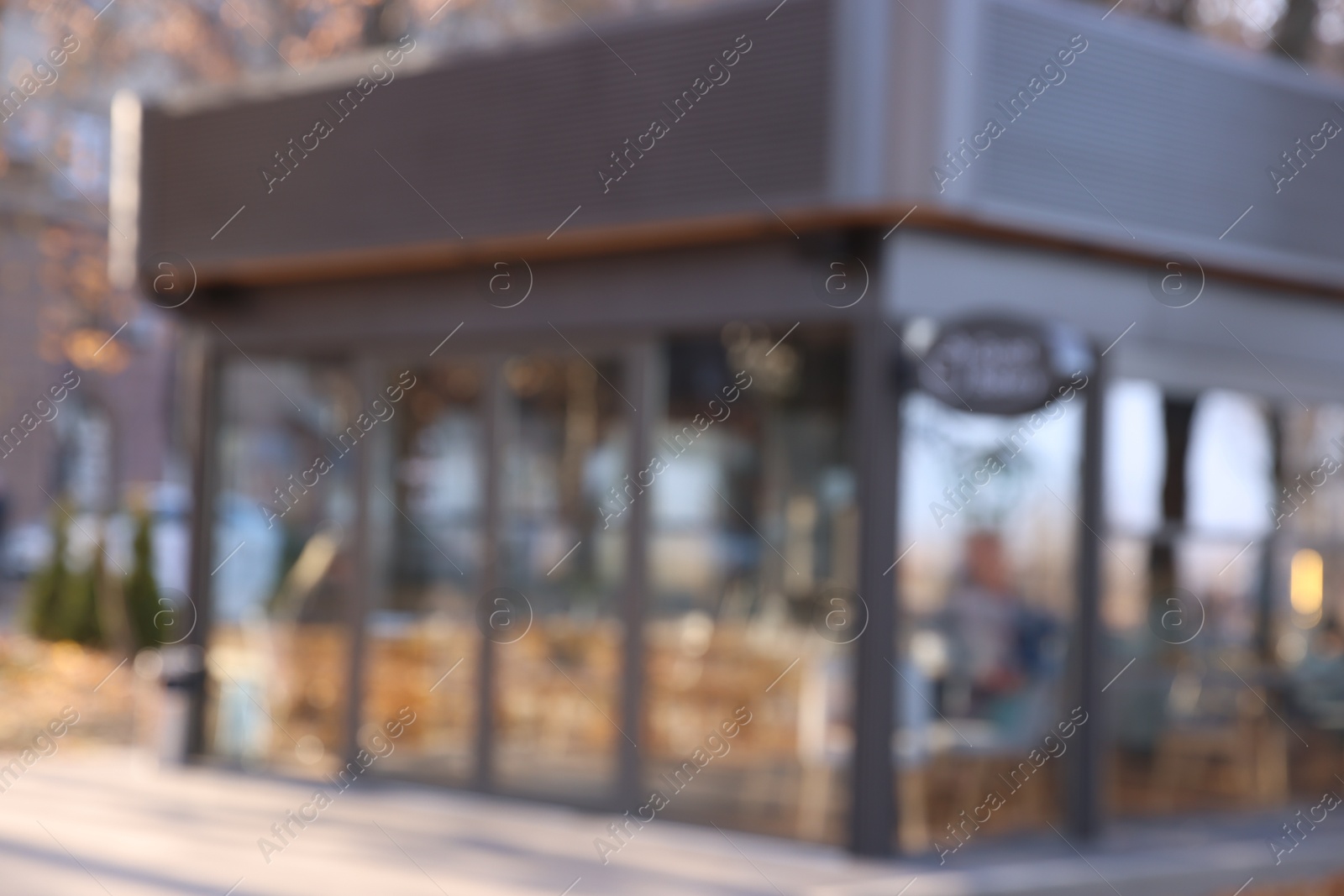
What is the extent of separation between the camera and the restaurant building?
23.5 feet

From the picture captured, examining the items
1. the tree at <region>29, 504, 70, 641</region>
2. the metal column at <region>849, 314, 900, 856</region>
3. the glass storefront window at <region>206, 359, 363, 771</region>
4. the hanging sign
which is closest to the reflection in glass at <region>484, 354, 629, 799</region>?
the glass storefront window at <region>206, 359, 363, 771</region>

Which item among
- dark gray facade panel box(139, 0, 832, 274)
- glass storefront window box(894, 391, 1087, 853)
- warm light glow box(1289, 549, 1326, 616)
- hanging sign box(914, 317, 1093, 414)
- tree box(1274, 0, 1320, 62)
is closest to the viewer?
hanging sign box(914, 317, 1093, 414)

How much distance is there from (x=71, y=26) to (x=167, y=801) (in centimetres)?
968

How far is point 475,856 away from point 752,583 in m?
1.74

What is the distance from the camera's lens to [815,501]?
754 cm

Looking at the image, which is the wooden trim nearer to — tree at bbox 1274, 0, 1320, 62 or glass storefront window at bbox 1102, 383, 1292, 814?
glass storefront window at bbox 1102, 383, 1292, 814

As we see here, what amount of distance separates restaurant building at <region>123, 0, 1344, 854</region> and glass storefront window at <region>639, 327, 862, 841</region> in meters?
0.02

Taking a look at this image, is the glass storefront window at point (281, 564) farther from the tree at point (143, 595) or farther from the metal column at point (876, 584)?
the tree at point (143, 595)

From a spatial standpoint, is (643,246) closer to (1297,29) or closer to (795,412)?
(795,412)

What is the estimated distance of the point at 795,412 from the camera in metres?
7.63

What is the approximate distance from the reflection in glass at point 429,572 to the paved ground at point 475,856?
31 cm

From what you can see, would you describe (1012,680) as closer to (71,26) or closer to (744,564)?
(744,564)

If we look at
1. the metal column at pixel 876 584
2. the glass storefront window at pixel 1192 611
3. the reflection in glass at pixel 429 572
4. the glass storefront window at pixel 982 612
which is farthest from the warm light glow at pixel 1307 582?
the reflection in glass at pixel 429 572

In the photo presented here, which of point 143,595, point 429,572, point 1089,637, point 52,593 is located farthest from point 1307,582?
point 52,593
